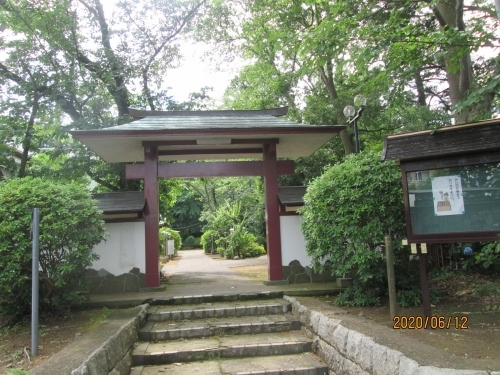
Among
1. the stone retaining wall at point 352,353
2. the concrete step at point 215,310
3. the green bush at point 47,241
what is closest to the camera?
the stone retaining wall at point 352,353

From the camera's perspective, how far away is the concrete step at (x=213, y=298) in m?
6.88

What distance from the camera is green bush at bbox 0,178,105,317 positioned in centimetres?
527

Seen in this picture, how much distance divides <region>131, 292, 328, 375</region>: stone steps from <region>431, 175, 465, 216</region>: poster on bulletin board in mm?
2527

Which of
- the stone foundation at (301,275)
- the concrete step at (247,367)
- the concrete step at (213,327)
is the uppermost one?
the stone foundation at (301,275)

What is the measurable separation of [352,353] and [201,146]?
596 centimetres

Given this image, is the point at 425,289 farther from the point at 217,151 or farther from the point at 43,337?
the point at 217,151

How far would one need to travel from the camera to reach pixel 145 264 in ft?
26.0

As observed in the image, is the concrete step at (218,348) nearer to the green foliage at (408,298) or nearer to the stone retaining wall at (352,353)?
the stone retaining wall at (352,353)

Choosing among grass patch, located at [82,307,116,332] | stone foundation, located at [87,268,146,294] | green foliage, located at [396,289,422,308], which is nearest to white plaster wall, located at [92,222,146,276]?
stone foundation, located at [87,268,146,294]

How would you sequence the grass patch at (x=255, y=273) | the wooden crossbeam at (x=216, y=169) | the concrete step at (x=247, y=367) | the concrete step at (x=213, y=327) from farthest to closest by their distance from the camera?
the grass patch at (x=255, y=273) < the wooden crossbeam at (x=216, y=169) < the concrete step at (x=213, y=327) < the concrete step at (x=247, y=367)

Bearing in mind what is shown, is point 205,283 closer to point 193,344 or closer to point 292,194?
point 292,194

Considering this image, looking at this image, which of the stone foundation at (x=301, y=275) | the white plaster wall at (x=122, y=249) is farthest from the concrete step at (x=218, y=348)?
the white plaster wall at (x=122, y=249)
